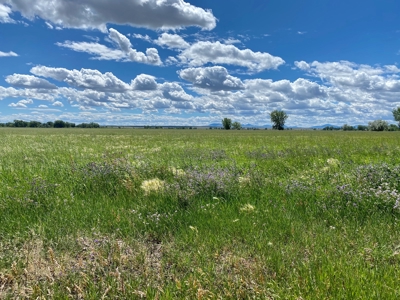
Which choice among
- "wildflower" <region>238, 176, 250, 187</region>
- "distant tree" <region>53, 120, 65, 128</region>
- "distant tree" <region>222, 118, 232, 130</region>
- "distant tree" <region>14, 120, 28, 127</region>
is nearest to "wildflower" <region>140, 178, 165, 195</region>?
"wildflower" <region>238, 176, 250, 187</region>

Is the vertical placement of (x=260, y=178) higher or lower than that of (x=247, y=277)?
higher

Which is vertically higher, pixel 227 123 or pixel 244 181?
pixel 227 123

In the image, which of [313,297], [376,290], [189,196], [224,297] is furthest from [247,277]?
[189,196]

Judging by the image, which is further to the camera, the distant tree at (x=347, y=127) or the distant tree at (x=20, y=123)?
the distant tree at (x=20, y=123)

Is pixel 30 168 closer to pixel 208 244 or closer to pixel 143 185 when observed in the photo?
pixel 143 185

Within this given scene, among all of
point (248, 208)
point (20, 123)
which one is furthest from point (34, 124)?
point (248, 208)

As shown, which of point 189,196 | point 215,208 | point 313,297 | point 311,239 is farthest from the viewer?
point 189,196

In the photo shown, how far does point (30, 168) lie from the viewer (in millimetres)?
8836

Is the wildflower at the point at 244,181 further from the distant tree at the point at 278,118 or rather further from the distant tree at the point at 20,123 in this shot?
the distant tree at the point at 20,123

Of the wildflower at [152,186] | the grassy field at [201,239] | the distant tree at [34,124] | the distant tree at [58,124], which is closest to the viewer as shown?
the grassy field at [201,239]

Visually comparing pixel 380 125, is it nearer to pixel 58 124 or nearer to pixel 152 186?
pixel 152 186

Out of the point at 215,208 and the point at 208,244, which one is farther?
the point at 215,208

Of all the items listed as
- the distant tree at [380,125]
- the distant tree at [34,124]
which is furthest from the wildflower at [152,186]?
the distant tree at [34,124]

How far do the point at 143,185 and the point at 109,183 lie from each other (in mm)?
1106
